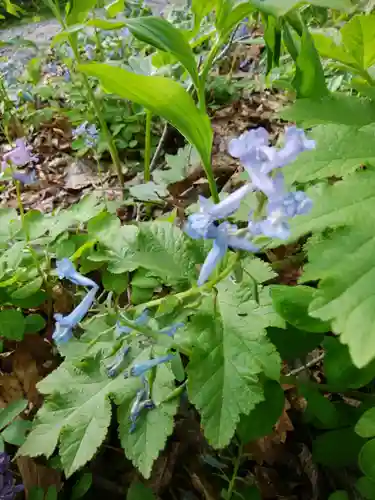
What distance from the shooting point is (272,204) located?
26.2 inches

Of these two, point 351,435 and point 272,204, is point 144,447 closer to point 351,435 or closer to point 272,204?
point 351,435

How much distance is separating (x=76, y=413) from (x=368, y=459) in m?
0.50

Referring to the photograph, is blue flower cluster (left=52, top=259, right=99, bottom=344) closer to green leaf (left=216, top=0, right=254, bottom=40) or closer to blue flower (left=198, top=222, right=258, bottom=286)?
blue flower (left=198, top=222, right=258, bottom=286)

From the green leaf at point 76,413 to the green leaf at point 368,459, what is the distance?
0.40 metres

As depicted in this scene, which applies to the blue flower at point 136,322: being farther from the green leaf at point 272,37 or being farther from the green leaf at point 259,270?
the green leaf at point 272,37

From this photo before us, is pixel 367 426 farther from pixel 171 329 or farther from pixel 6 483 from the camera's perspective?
pixel 6 483

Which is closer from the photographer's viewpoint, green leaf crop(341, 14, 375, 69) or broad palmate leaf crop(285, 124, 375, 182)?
broad palmate leaf crop(285, 124, 375, 182)

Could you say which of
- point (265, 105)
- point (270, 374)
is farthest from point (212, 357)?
point (265, 105)

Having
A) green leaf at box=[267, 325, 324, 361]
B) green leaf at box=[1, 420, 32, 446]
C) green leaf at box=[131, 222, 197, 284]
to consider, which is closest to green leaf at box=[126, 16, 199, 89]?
green leaf at box=[131, 222, 197, 284]

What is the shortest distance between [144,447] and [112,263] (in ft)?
1.25

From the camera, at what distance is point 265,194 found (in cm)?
68

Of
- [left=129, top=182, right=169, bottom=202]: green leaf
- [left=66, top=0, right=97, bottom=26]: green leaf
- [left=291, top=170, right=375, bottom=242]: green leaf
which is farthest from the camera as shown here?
[left=129, top=182, right=169, bottom=202]: green leaf

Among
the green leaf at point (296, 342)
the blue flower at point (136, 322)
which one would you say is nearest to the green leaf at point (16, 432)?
the blue flower at point (136, 322)

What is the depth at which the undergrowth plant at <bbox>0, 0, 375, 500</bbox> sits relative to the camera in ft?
2.29
